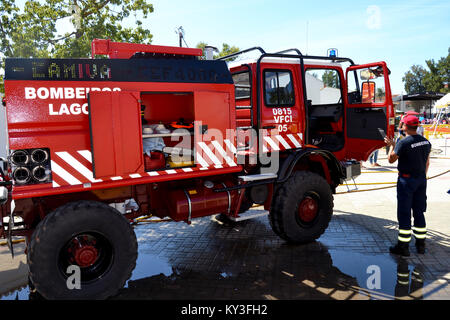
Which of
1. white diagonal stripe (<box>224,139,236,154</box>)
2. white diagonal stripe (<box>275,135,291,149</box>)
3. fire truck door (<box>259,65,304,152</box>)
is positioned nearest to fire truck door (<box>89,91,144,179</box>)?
white diagonal stripe (<box>224,139,236,154</box>)

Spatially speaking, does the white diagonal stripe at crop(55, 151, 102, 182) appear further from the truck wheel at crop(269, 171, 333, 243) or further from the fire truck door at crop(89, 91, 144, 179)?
the truck wheel at crop(269, 171, 333, 243)

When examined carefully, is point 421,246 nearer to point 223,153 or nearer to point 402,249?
point 402,249

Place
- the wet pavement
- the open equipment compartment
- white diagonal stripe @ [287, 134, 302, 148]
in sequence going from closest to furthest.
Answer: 1. the wet pavement
2. the open equipment compartment
3. white diagonal stripe @ [287, 134, 302, 148]

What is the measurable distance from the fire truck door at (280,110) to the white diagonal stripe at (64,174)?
2.56 metres

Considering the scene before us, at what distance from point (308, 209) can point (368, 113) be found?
1825 millimetres

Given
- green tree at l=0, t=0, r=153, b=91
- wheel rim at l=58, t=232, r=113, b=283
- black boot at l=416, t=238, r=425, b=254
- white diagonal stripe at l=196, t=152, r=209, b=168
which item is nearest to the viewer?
wheel rim at l=58, t=232, r=113, b=283

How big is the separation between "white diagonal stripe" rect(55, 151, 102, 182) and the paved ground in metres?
1.40

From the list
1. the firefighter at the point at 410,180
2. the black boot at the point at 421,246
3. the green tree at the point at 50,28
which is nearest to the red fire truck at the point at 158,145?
the firefighter at the point at 410,180

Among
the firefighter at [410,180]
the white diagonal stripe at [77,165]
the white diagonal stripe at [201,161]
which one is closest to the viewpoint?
the white diagonal stripe at [77,165]

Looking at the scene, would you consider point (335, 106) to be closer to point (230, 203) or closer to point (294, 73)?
point (294, 73)

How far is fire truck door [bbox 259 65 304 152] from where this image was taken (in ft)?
16.9

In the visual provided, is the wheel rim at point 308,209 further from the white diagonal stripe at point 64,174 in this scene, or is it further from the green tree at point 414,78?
the green tree at point 414,78

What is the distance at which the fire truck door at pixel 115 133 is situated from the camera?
145 inches

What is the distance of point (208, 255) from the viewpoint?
517 centimetres
